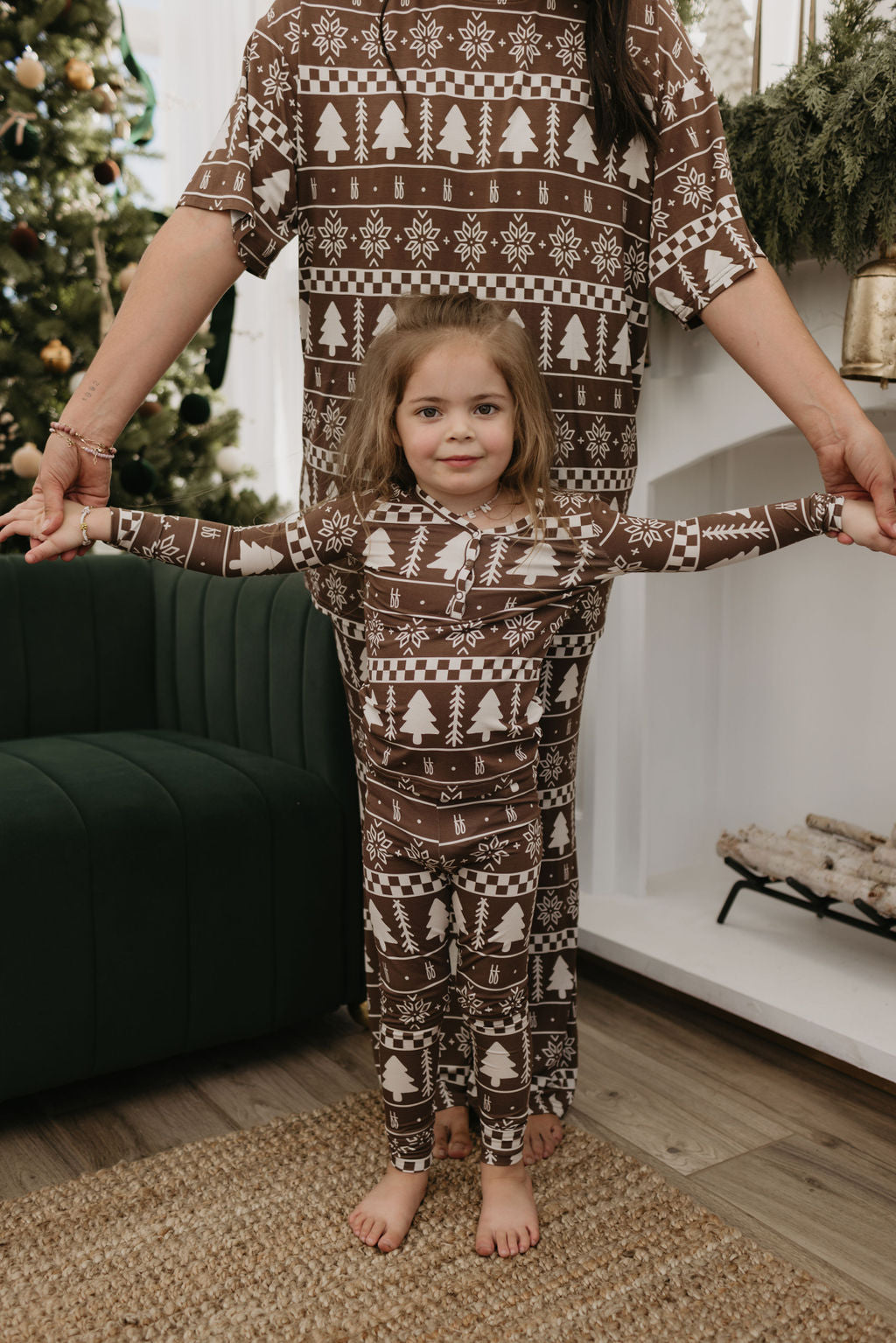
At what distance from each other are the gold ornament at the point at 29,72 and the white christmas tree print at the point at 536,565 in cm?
230

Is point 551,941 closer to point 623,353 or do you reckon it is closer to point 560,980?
point 560,980

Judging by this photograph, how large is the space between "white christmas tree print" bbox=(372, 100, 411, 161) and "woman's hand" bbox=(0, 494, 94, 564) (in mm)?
473

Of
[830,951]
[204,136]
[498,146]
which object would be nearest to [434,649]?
[498,146]

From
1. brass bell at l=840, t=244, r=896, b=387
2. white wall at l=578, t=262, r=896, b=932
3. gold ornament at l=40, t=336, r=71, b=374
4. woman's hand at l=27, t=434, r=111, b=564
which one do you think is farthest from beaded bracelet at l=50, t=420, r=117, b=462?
gold ornament at l=40, t=336, r=71, b=374

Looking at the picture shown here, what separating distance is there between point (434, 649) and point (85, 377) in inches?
17.2

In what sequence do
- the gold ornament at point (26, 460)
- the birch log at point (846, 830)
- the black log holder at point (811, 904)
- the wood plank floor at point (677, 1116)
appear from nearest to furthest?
the wood plank floor at point (677, 1116)
the black log holder at point (811, 904)
the birch log at point (846, 830)
the gold ornament at point (26, 460)

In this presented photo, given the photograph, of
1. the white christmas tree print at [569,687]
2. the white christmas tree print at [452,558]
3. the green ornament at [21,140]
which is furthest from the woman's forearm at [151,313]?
the green ornament at [21,140]

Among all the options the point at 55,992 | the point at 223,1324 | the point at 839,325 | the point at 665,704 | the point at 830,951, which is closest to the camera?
the point at 223,1324

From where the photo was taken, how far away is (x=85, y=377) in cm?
111

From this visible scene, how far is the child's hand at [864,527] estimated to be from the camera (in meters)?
1.08

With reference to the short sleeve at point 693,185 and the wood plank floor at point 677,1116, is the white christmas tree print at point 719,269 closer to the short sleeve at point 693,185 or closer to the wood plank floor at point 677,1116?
the short sleeve at point 693,185

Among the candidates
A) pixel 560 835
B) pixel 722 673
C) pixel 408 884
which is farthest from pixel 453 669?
pixel 722 673

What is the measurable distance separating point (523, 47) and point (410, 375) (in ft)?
1.14

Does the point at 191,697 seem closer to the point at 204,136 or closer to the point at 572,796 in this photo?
the point at 572,796
